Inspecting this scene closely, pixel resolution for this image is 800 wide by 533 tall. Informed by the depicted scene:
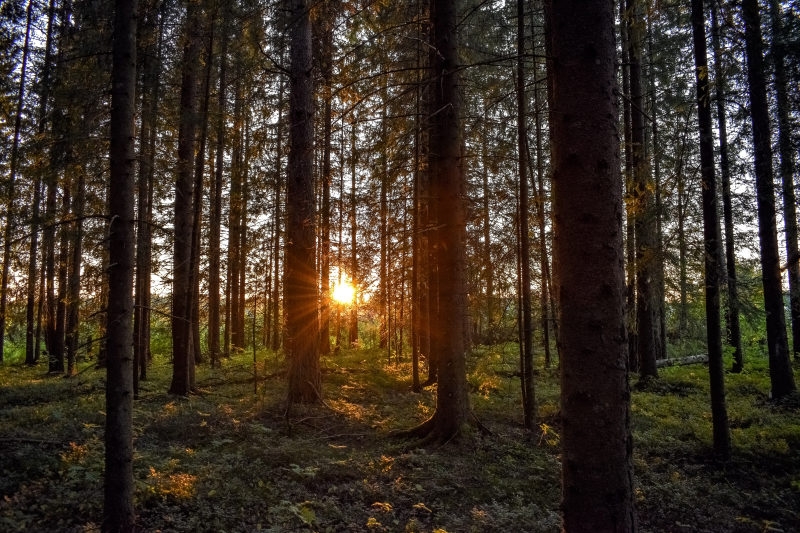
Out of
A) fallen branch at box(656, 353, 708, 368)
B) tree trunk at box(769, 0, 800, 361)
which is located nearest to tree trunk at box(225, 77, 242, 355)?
tree trunk at box(769, 0, 800, 361)

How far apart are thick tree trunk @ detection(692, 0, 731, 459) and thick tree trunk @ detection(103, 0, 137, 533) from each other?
8158 millimetres

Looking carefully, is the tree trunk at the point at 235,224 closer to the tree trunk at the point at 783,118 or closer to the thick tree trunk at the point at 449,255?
the thick tree trunk at the point at 449,255

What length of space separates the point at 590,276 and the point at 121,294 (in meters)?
4.55

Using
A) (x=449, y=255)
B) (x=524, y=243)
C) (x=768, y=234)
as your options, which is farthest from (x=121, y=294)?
(x=768, y=234)

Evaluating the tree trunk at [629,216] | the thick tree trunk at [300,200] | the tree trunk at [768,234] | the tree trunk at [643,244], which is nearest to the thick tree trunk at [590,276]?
the tree trunk at [629,216]

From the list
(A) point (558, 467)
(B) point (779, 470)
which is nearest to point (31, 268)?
(A) point (558, 467)

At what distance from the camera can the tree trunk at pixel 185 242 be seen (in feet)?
38.1

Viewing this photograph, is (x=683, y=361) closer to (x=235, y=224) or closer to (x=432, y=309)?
(x=432, y=309)

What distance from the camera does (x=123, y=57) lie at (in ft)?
15.5

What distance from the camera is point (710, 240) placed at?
290 inches

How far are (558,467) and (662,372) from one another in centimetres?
1081

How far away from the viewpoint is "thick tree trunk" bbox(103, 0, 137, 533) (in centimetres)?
455

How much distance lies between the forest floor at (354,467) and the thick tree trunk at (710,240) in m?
0.88

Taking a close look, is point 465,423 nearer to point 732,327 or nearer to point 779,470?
point 779,470
